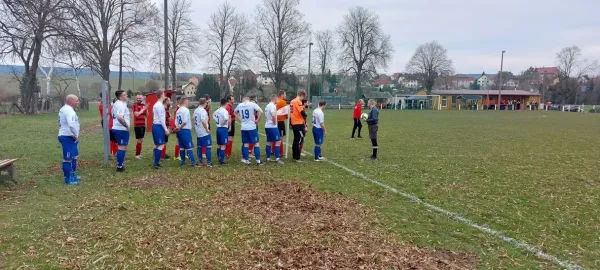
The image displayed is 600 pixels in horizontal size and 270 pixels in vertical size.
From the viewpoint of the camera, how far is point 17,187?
8344 mm

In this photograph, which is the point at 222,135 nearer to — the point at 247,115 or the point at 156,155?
the point at 247,115

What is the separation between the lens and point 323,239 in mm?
5516

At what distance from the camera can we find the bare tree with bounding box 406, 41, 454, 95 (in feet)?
296

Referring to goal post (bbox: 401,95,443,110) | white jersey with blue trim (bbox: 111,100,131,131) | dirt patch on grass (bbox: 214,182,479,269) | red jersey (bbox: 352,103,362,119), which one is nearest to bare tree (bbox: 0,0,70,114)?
white jersey with blue trim (bbox: 111,100,131,131)

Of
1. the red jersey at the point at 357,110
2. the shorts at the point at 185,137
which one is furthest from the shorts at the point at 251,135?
the red jersey at the point at 357,110

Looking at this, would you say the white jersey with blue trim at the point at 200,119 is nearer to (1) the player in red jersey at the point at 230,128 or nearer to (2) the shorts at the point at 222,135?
(2) the shorts at the point at 222,135

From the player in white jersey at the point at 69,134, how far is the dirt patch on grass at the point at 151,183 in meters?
1.16

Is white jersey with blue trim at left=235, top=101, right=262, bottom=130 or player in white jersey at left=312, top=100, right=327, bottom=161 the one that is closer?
white jersey with blue trim at left=235, top=101, right=262, bottom=130

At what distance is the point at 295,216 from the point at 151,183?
3752 mm

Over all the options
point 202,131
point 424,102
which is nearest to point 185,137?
point 202,131

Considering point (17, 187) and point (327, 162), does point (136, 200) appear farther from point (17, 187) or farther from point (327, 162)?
point (327, 162)

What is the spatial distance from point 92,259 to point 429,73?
9285 cm

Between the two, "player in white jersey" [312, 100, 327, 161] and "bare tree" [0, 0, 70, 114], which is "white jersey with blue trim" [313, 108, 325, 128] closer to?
"player in white jersey" [312, 100, 327, 161]

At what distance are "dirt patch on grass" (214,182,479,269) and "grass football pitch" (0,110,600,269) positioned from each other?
0.08 ft
